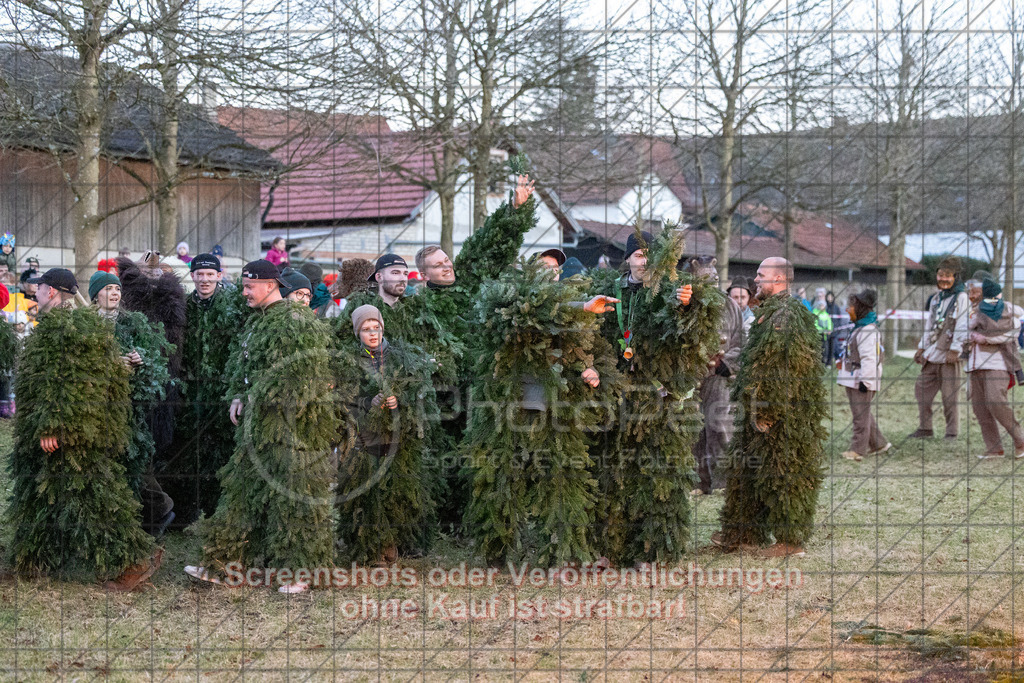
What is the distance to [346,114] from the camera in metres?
9.03

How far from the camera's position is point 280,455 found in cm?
501

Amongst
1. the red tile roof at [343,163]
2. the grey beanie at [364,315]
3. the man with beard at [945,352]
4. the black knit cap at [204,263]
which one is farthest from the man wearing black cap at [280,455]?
the man with beard at [945,352]

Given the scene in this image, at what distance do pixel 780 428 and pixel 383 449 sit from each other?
7.34 feet

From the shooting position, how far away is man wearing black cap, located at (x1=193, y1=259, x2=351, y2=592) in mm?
4973

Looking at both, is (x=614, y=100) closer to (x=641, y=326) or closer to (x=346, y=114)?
(x=346, y=114)

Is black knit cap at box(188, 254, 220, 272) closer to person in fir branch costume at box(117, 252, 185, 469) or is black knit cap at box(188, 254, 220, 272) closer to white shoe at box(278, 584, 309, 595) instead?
person in fir branch costume at box(117, 252, 185, 469)

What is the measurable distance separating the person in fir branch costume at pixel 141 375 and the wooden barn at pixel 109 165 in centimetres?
45

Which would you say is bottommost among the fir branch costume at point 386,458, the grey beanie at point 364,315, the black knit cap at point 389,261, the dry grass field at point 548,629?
the dry grass field at point 548,629

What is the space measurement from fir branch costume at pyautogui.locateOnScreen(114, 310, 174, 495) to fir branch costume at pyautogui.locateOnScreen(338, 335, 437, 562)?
1057mm

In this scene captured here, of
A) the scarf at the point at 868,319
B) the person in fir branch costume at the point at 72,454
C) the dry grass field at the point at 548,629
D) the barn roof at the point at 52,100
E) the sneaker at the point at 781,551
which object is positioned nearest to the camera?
the dry grass field at the point at 548,629

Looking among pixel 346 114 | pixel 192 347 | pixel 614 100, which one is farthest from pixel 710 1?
pixel 192 347

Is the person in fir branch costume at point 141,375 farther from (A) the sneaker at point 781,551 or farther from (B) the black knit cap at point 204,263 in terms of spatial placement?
(A) the sneaker at point 781,551

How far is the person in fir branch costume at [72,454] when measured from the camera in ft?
16.2

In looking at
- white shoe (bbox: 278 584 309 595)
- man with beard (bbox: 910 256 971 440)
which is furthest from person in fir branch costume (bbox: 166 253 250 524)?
man with beard (bbox: 910 256 971 440)
